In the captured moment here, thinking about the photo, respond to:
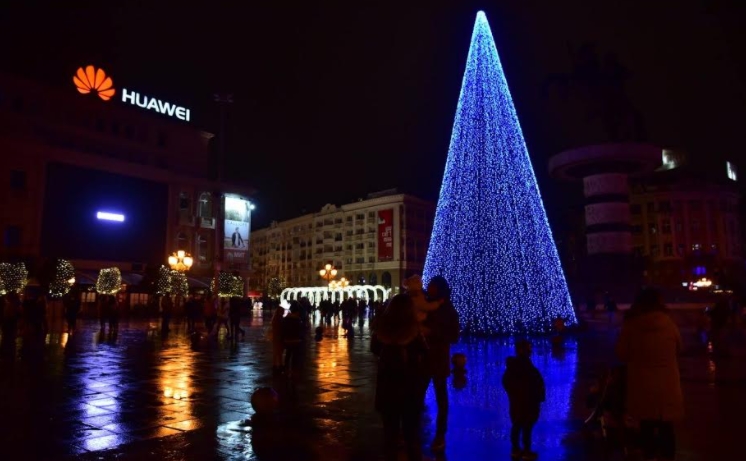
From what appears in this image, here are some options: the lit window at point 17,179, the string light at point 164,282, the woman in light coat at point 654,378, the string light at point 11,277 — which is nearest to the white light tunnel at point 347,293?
the string light at point 164,282

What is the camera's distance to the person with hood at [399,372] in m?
4.87

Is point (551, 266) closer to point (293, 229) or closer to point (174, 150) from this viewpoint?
point (174, 150)

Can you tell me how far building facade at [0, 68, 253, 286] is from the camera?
151ft

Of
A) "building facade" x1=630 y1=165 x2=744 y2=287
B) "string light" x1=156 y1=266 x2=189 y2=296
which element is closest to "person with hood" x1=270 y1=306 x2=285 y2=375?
"string light" x1=156 y1=266 x2=189 y2=296

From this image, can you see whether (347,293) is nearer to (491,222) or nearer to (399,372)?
(491,222)

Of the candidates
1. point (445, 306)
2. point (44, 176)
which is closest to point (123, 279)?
point (44, 176)

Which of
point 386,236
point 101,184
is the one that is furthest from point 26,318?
point 386,236

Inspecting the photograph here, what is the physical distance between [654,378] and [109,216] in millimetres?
53165

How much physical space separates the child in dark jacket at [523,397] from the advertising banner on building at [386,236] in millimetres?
88616

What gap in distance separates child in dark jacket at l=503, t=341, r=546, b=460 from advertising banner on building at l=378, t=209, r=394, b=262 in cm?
8862

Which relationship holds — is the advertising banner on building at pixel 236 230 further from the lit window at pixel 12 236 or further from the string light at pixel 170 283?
the lit window at pixel 12 236

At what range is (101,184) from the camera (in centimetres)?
5109

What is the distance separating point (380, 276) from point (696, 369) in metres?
85.0

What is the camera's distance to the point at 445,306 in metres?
6.27
